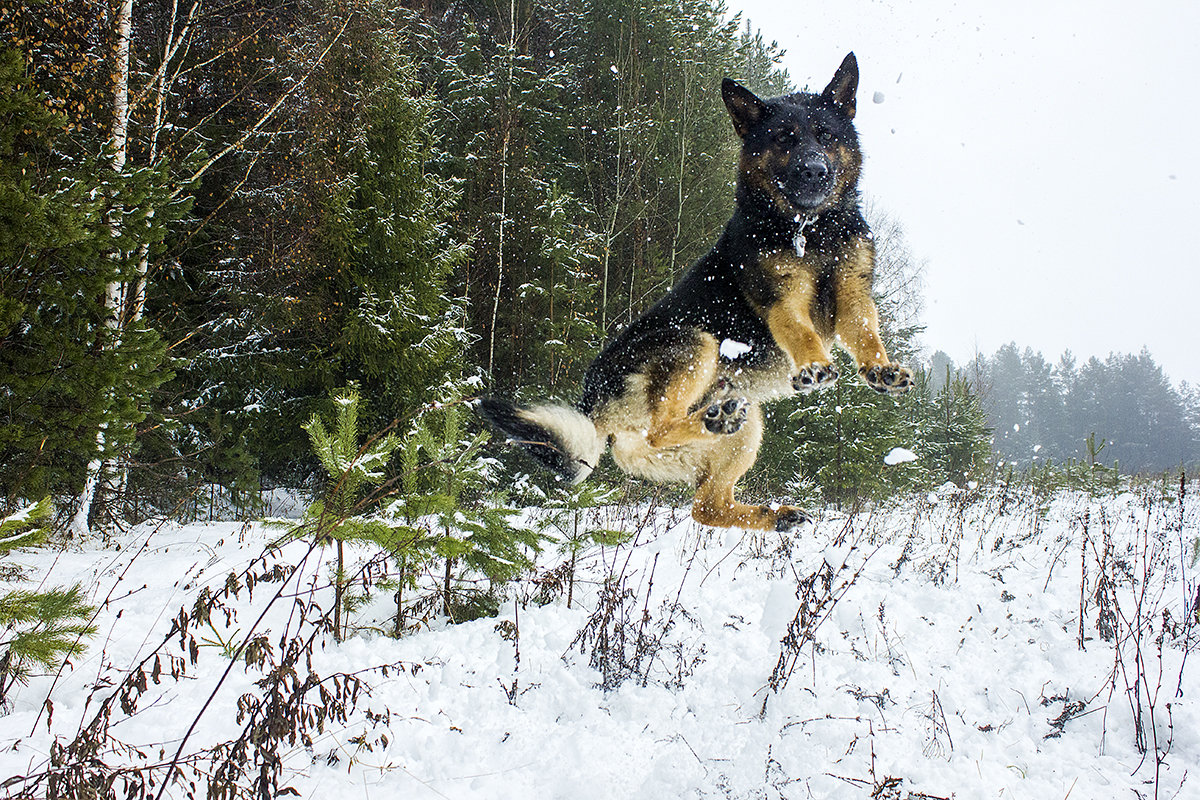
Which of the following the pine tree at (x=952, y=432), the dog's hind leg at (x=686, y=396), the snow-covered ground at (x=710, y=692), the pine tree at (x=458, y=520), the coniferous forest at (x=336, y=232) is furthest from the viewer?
the pine tree at (x=952, y=432)

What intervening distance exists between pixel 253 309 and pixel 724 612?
700cm

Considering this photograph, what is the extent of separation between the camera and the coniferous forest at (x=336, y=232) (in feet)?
10.9

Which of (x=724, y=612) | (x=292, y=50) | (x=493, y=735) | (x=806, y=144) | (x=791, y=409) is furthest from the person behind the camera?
(x=292, y=50)

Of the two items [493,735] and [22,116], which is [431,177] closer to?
[22,116]

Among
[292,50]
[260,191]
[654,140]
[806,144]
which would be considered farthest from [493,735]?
[292,50]

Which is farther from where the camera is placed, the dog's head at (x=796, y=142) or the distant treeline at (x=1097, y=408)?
the distant treeline at (x=1097, y=408)

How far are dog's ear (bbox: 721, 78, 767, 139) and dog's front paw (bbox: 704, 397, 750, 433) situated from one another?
0.84m

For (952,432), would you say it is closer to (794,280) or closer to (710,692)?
(710,692)

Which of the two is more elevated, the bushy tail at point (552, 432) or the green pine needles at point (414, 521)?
the bushy tail at point (552, 432)

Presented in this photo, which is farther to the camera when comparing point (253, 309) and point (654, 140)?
point (253, 309)

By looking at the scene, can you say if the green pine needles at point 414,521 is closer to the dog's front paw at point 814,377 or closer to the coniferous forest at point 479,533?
the coniferous forest at point 479,533

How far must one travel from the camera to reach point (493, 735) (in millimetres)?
2771

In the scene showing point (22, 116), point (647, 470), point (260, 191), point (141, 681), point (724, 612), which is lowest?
point (724, 612)

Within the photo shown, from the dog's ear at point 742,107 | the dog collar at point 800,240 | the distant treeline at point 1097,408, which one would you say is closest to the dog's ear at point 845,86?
the dog's ear at point 742,107
